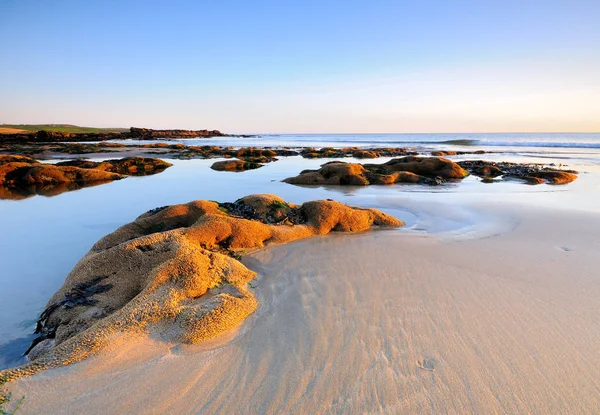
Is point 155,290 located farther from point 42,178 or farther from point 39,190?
point 42,178

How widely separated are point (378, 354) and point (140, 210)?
7509 mm

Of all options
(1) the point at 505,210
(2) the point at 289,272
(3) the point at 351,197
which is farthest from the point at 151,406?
(3) the point at 351,197

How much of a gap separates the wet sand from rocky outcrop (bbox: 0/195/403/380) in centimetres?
17

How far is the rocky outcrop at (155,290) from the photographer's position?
2787 mm

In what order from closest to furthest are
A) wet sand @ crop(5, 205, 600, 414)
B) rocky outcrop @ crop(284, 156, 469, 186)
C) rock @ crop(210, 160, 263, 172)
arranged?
wet sand @ crop(5, 205, 600, 414) < rocky outcrop @ crop(284, 156, 469, 186) < rock @ crop(210, 160, 263, 172)

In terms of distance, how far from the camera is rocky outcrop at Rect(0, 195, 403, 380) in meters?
2.79

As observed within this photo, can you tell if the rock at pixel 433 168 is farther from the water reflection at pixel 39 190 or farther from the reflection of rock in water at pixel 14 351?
the reflection of rock in water at pixel 14 351

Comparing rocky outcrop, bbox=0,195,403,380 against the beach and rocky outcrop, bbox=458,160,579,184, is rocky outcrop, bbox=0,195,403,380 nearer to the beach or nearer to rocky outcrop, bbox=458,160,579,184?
the beach

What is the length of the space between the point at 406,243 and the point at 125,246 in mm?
3995

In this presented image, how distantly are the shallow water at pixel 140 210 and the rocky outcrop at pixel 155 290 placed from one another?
489mm

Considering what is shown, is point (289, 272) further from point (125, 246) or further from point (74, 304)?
point (74, 304)

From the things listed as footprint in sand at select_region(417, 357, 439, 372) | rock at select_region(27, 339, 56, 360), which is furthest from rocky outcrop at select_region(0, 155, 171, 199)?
footprint in sand at select_region(417, 357, 439, 372)

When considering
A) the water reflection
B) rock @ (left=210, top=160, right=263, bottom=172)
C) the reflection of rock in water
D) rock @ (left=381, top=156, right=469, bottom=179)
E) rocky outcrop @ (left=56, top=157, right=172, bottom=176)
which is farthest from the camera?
rock @ (left=210, top=160, right=263, bottom=172)

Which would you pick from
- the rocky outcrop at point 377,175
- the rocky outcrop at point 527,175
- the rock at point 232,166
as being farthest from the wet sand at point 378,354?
the rock at point 232,166
